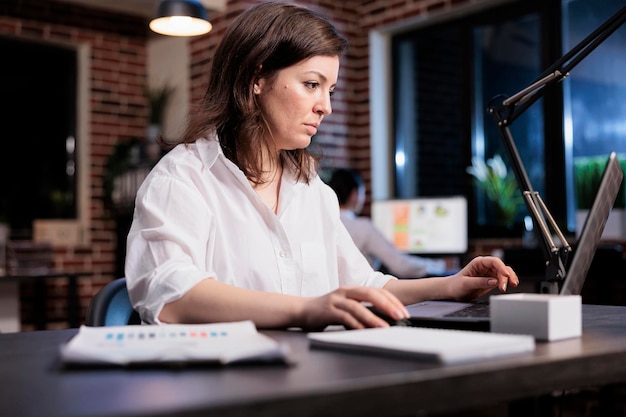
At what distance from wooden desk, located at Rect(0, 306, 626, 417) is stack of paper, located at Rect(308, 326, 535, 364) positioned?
1 cm

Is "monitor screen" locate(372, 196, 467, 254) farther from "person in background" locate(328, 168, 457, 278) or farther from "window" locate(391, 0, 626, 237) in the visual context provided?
"window" locate(391, 0, 626, 237)

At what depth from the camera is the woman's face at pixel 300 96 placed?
151 cm

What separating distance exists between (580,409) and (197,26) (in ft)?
8.16

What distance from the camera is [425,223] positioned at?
4.22 m

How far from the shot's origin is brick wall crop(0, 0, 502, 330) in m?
4.91

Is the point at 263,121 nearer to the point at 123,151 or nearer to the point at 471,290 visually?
the point at 471,290

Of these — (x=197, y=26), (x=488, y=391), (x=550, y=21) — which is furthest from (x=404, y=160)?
(x=488, y=391)

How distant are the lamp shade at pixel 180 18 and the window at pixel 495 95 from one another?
6.70 feet

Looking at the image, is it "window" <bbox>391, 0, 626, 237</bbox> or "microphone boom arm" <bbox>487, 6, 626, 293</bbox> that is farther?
"window" <bbox>391, 0, 626, 237</bbox>

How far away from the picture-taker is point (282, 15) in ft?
4.98

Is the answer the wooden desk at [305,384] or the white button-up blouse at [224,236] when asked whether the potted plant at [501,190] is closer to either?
the white button-up blouse at [224,236]

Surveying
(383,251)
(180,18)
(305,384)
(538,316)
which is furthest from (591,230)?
(383,251)

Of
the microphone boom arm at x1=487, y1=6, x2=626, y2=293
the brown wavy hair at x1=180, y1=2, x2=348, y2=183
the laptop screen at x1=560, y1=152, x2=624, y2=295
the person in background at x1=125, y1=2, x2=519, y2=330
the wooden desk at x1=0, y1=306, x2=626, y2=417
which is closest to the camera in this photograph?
the wooden desk at x1=0, y1=306, x2=626, y2=417

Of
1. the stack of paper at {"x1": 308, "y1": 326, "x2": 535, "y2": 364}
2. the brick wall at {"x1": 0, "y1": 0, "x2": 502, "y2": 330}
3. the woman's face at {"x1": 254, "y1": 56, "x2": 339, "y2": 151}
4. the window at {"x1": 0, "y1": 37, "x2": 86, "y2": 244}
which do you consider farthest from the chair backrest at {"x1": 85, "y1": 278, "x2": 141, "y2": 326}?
the window at {"x1": 0, "y1": 37, "x2": 86, "y2": 244}
